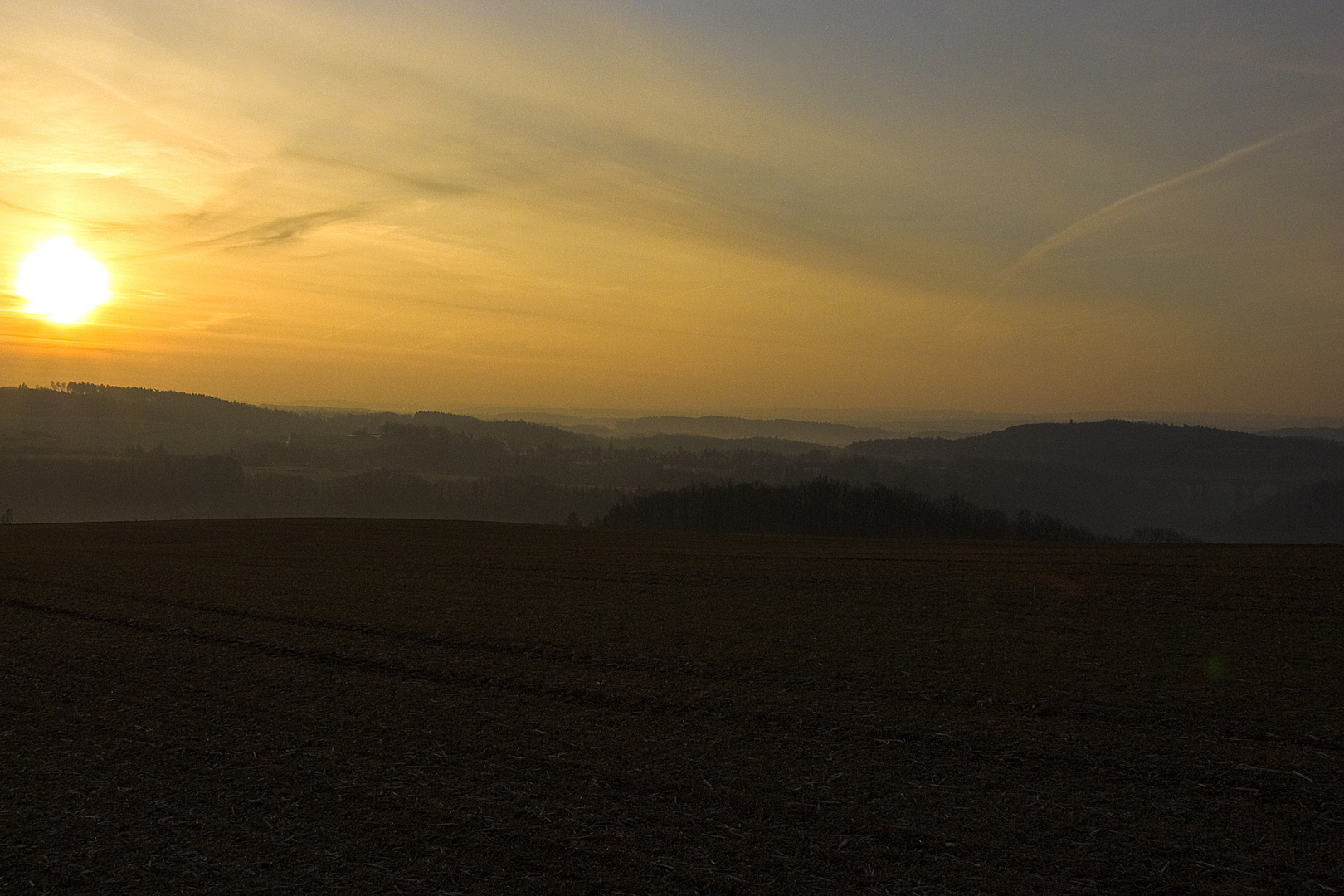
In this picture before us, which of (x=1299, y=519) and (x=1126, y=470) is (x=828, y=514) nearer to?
(x=1299, y=519)

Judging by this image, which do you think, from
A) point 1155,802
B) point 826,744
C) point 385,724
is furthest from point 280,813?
point 1155,802

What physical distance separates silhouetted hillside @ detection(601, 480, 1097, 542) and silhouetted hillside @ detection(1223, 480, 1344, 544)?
23960 mm

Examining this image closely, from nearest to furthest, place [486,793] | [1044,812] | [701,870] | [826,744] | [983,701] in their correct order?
[701,870] < [1044,812] < [486,793] < [826,744] < [983,701]

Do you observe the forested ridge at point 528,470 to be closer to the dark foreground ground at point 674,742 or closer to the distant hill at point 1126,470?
the distant hill at point 1126,470

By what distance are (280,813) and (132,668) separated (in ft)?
23.6

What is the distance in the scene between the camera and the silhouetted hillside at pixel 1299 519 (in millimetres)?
89875

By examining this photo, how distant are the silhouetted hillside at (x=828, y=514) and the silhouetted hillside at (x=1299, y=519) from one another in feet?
78.6

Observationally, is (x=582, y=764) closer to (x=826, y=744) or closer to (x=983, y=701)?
(x=826, y=744)

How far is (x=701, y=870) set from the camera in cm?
674

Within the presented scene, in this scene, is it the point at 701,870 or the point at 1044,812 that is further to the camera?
the point at 1044,812

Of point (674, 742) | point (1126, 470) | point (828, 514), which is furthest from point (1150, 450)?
point (674, 742)

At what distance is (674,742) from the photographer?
9.80 meters

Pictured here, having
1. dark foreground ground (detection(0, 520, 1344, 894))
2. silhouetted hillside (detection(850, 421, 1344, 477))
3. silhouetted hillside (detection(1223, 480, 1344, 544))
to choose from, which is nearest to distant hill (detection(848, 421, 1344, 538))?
silhouetted hillside (detection(850, 421, 1344, 477))

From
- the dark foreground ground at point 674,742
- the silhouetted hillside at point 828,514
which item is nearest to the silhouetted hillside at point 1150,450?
the silhouetted hillside at point 828,514
